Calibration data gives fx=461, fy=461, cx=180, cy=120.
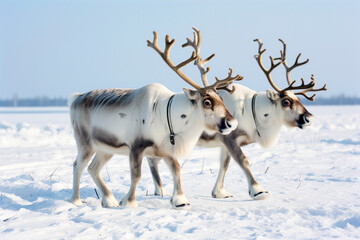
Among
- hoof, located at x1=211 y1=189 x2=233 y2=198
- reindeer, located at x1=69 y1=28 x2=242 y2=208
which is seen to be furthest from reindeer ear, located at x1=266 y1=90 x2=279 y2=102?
hoof, located at x1=211 y1=189 x2=233 y2=198

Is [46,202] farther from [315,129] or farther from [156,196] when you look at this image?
[315,129]

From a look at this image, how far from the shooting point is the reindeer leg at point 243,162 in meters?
5.95

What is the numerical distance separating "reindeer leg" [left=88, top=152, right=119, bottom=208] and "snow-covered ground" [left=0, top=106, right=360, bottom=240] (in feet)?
0.92

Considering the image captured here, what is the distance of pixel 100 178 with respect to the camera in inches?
231

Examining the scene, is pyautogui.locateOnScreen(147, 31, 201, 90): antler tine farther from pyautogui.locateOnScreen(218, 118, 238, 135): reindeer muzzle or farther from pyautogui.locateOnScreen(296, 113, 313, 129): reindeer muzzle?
pyautogui.locateOnScreen(296, 113, 313, 129): reindeer muzzle

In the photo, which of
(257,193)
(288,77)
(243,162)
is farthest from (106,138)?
(288,77)

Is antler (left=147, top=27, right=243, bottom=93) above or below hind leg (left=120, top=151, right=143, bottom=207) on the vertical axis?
above

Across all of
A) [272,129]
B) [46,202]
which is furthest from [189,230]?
[272,129]

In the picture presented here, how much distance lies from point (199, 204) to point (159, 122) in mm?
1203

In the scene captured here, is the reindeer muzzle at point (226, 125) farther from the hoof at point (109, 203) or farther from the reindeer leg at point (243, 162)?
the hoof at point (109, 203)

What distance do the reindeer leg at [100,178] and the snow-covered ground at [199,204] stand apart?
11.1 inches

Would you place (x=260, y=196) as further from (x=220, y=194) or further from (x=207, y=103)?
(x=207, y=103)

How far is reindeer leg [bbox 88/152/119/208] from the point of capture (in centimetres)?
563

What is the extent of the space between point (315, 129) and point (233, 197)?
13.6 metres
